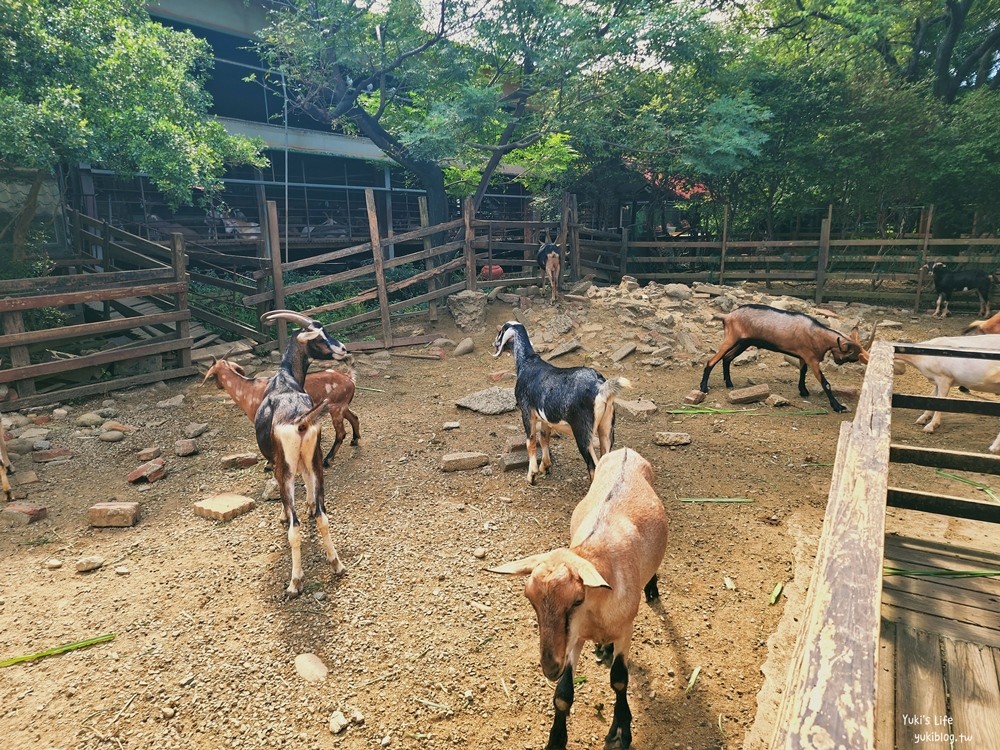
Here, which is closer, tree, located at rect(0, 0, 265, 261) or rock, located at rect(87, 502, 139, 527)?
rock, located at rect(87, 502, 139, 527)

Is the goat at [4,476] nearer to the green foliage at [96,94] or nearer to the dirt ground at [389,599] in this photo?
the dirt ground at [389,599]

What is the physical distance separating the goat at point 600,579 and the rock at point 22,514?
5.02 m

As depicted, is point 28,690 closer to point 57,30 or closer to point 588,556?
point 588,556

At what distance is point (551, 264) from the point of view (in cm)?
1266

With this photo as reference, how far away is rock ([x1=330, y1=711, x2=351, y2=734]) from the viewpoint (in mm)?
2848

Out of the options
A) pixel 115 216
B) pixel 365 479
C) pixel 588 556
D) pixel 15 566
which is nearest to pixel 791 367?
pixel 365 479

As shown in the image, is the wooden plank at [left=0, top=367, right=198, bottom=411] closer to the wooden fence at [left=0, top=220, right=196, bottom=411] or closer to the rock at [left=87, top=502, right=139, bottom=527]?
the wooden fence at [left=0, top=220, right=196, bottom=411]

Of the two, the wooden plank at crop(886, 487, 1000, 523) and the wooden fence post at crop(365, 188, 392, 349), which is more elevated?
the wooden fence post at crop(365, 188, 392, 349)

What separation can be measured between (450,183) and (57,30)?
11.3 meters

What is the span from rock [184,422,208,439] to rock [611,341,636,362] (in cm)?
632

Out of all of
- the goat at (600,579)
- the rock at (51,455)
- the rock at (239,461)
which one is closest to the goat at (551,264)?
the rock at (239,461)

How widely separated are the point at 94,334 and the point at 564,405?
8.17m

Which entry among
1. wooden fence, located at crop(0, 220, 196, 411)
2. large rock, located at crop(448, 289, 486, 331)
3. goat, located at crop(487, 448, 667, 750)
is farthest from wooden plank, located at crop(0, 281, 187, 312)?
goat, located at crop(487, 448, 667, 750)

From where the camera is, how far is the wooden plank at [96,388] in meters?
7.34
